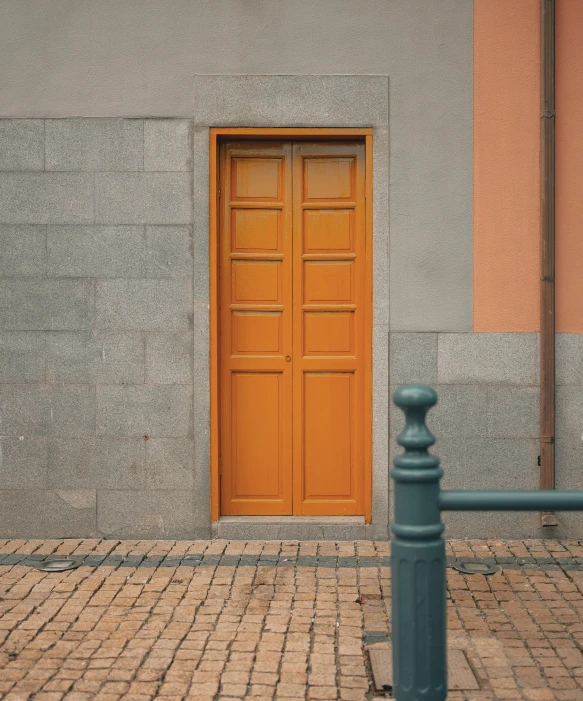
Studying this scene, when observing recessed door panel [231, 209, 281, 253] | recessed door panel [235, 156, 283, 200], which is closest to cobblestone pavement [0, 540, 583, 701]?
recessed door panel [231, 209, 281, 253]

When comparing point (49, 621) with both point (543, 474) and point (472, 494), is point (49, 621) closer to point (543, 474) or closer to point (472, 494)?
point (472, 494)

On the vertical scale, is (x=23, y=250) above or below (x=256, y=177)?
below

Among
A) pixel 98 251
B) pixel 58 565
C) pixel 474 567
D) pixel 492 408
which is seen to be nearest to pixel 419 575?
pixel 474 567

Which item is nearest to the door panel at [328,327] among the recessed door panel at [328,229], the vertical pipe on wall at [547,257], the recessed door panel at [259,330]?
the recessed door panel at [328,229]

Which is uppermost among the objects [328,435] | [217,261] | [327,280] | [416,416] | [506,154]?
[506,154]

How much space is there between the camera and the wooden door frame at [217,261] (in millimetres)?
6469

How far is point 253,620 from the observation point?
4.77 meters

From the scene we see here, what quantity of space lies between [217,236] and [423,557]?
164 inches

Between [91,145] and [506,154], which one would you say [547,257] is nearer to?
[506,154]

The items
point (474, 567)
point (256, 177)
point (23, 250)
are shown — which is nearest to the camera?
point (474, 567)

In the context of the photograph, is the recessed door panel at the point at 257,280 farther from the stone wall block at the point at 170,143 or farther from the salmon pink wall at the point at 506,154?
the salmon pink wall at the point at 506,154

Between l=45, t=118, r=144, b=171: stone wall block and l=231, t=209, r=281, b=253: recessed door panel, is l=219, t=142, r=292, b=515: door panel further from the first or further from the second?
l=45, t=118, r=144, b=171: stone wall block

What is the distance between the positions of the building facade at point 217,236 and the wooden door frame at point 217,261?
0.06ft

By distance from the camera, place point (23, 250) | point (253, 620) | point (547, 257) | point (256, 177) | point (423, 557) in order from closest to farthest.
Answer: point (423, 557)
point (253, 620)
point (547, 257)
point (23, 250)
point (256, 177)
